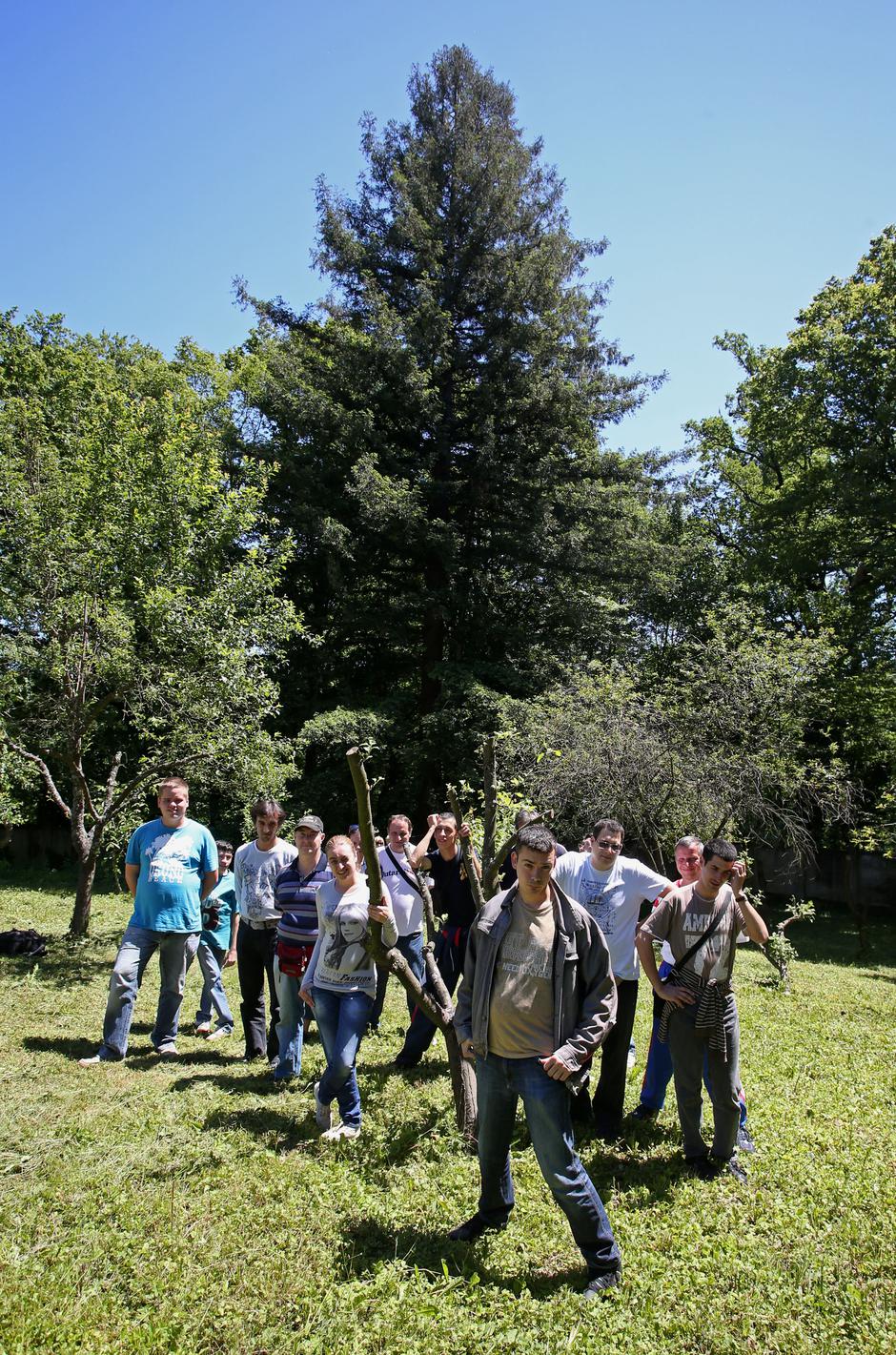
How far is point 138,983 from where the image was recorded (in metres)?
6.27

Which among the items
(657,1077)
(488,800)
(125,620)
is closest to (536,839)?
(488,800)

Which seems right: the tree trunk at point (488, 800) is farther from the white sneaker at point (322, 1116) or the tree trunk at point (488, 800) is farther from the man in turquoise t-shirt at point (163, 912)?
the man in turquoise t-shirt at point (163, 912)

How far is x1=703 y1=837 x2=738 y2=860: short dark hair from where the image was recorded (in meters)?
4.80

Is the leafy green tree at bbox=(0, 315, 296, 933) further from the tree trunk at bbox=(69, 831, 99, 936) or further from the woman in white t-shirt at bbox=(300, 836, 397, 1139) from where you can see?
the woman in white t-shirt at bbox=(300, 836, 397, 1139)

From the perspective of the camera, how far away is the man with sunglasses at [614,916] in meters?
5.32

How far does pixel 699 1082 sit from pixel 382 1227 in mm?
1864

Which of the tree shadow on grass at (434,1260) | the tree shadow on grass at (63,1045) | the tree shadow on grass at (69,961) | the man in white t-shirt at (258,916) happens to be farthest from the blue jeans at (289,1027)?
the tree shadow on grass at (69,961)

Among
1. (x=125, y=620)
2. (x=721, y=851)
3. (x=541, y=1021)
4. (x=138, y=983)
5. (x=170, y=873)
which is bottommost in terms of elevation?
(x=138, y=983)

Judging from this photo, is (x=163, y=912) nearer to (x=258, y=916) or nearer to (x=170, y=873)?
(x=170, y=873)

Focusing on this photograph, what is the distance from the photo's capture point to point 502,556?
2045 centimetres

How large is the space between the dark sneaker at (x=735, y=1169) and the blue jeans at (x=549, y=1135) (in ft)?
4.32

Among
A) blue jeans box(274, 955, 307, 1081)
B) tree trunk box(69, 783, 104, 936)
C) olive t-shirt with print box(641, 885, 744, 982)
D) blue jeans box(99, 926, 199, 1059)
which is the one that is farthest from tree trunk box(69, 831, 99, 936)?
olive t-shirt with print box(641, 885, 744, 982)

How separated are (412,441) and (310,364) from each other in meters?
3.10

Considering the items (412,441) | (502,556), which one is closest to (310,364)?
(412,441)
